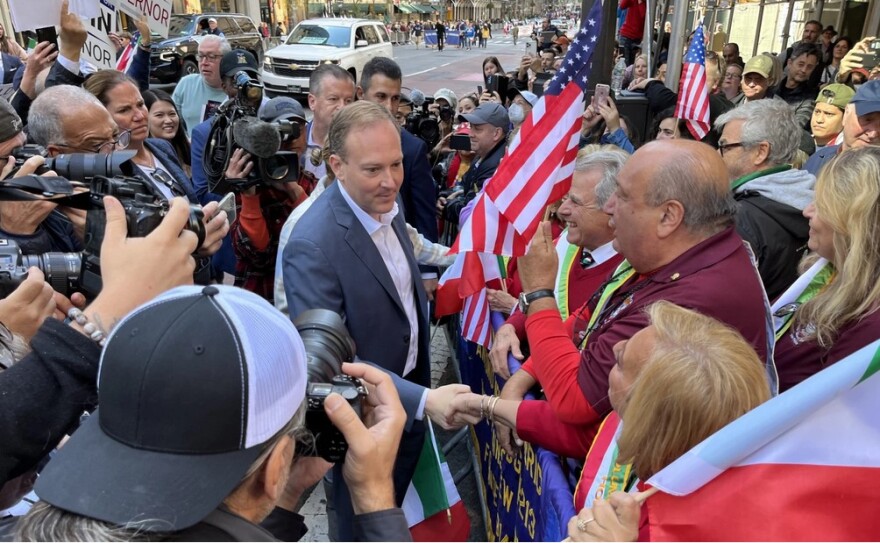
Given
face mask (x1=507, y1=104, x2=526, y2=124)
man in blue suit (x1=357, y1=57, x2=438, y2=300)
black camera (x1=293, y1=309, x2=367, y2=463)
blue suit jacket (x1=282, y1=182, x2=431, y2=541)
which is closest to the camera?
black camera (x1=293, y1=309, x2=367, y2=463)

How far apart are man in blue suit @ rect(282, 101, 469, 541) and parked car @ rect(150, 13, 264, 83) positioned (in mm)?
11111

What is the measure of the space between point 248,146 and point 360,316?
3.63 feet

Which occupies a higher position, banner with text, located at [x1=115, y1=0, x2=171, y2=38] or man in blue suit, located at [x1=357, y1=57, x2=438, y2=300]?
banner with text, located at [x1=115, y1=0, x2=171, y2=38]

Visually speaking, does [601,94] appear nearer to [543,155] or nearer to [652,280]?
[543,155]

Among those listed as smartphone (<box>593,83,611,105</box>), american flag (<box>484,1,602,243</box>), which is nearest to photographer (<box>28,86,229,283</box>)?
american flag (<box>484,1,602,243</box>)

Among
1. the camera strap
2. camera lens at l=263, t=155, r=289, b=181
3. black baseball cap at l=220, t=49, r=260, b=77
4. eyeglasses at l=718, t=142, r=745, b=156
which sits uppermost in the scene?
black baseball cap at l=220, t=49, r=260, b=77

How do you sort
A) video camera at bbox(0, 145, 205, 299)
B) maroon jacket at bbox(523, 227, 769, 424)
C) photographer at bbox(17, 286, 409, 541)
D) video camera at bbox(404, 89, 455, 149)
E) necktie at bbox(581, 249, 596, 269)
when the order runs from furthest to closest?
1. video camera at bbox(404, 89, 455, 149)
2. necktie at bbox(581, 249, 596, 269)
3. maroon jacket at bbox(523, 227, 769, 424)
4. video camera at bbox(0, 145, 205, 299)
5. photographer at bbox(17, 286, 409, 541)

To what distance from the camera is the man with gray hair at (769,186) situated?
8.96ft

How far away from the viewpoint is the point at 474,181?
14.7 ft

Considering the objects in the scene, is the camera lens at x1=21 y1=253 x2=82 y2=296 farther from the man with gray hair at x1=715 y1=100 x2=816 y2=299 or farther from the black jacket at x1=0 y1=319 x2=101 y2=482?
the man with gray hair at x1=715 y1=100 x2=816 y2=299

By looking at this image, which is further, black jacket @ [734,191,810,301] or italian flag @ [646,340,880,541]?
black jacket @ [734,191,810,301]

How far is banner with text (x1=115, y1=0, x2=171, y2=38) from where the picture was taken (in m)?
5.04

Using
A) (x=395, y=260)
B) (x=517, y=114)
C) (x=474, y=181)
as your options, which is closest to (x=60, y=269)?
(x=395, y=260)

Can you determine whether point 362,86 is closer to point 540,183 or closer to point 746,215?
point 540,183
